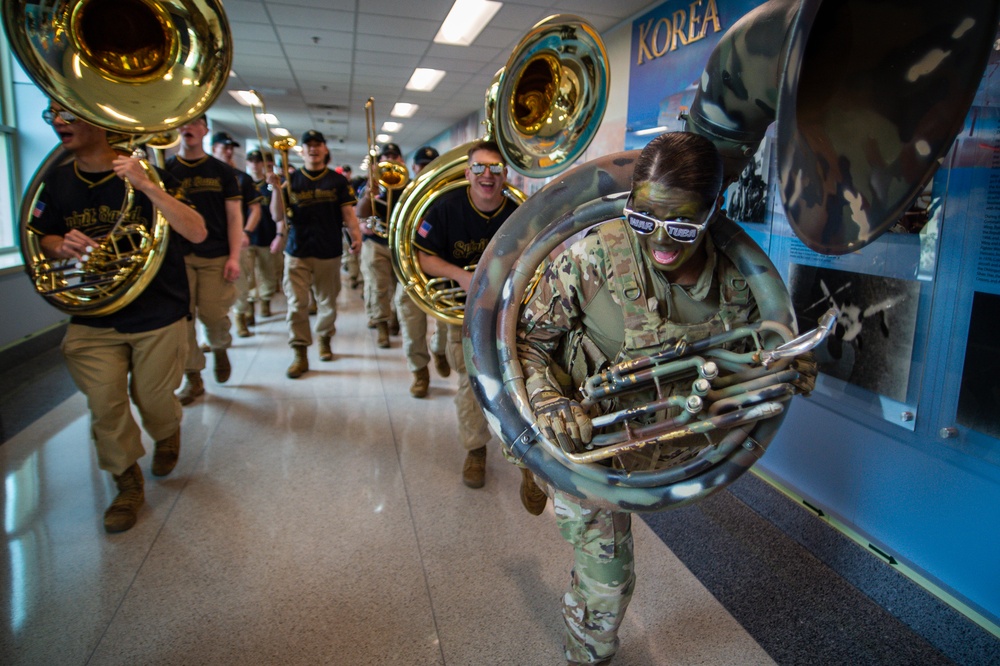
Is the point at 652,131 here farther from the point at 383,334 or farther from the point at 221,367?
the point at 221,367

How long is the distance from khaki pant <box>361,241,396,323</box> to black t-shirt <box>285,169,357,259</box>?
0.70 metres

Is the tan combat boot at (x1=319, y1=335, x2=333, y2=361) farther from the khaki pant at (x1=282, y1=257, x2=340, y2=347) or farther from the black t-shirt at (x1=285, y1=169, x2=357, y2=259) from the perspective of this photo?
the black t-shirt at (x1=285, y1=169, x2=357, y2=259)

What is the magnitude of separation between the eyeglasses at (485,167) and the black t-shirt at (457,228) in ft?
0.97

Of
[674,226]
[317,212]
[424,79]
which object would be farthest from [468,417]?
[424,79]

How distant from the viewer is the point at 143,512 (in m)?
2.69

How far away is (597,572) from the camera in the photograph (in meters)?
1.70

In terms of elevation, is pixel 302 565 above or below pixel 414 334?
below

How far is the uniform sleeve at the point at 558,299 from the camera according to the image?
5.38ft

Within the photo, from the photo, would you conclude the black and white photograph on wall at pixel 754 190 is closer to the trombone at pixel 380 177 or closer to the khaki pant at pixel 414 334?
the khaki pant at pixel 414 334

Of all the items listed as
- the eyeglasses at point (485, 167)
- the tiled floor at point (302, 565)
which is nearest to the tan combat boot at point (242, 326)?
the tiled floor at point (302, 565)

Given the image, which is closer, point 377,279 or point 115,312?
point 115,312

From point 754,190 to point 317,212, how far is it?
330cm

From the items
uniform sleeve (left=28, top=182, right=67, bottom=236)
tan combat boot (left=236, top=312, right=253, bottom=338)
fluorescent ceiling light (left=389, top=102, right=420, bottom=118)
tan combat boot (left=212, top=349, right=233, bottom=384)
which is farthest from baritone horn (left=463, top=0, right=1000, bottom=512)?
fluorescent ceiling light (left=389, top=102, right=420, bottom=118)

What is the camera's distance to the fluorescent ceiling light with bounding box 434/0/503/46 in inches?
204
